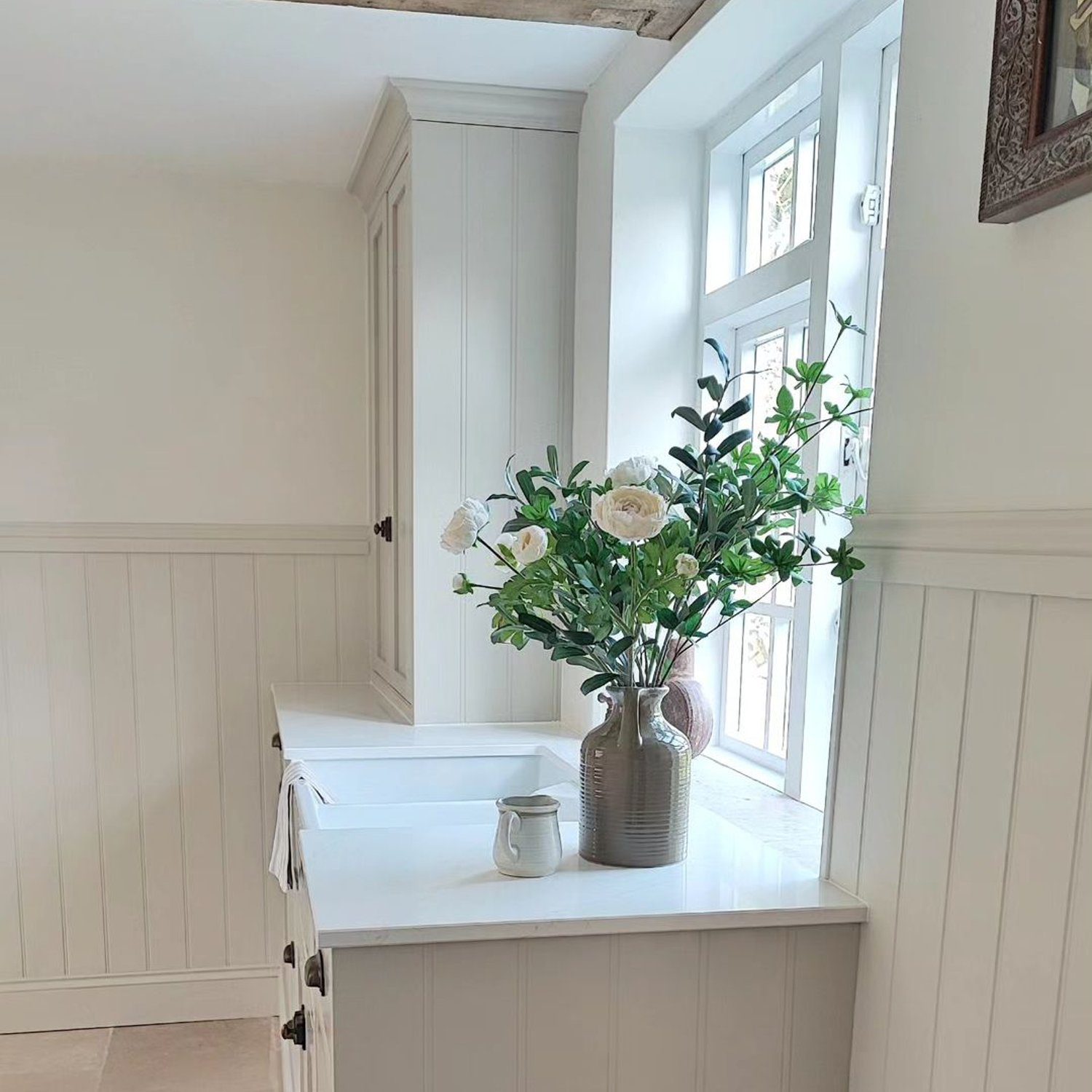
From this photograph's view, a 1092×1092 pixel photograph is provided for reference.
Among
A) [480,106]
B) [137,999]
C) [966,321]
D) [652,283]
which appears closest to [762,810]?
[966,321]

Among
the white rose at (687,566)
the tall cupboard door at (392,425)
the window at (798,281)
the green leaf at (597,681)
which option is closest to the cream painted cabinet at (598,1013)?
the green leaf at (597,681)

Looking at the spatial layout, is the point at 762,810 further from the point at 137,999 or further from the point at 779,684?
the point at 137,999

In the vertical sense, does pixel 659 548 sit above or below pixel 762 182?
below

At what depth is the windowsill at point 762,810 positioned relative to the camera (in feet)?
4.78

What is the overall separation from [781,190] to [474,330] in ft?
2.26

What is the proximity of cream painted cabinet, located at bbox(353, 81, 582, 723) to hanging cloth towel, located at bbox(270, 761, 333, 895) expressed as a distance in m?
0.40

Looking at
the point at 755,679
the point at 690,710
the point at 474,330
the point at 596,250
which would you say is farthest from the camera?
the point at 474,330

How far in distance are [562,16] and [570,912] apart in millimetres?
1249

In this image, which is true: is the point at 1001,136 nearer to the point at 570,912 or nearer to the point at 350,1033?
the point at 570,912

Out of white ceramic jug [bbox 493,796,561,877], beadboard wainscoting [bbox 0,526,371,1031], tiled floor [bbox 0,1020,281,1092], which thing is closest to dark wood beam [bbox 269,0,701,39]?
white ceramic jug [bbox 493,796,561,877]

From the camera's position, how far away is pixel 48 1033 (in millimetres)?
2762

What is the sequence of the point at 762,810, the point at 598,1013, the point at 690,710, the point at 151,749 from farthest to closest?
the point at 151,749 → the point at 690,710 → the point at 762,810 → the point at 598,1013

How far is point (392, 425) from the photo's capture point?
2520mm

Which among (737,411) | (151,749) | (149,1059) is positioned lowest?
(149,1059)
